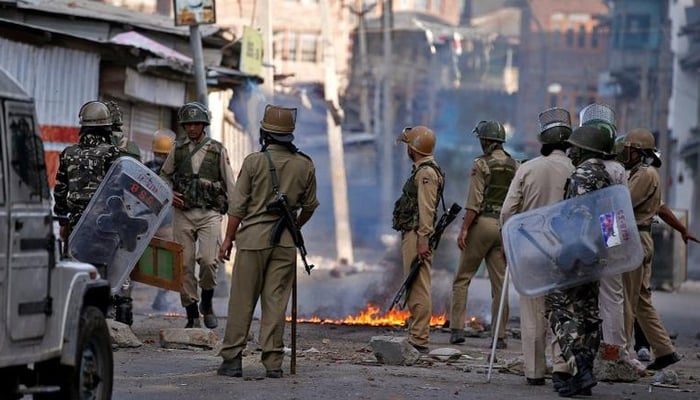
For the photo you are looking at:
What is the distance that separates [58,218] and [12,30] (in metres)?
9.27

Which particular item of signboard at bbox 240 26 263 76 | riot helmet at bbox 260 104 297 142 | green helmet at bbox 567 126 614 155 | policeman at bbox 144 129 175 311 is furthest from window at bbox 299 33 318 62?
green helmet at bbox 567 126 614 155

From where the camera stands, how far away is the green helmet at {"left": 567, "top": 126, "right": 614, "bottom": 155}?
962cm

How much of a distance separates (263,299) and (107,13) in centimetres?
1321

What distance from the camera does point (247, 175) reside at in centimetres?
1002

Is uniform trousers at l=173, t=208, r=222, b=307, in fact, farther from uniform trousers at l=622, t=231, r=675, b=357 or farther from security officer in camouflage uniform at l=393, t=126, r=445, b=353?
uniform trousers at l=622, t=231, r=675, b=357

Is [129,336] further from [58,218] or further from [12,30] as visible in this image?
[12,30]

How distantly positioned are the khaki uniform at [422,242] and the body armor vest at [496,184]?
76 cm

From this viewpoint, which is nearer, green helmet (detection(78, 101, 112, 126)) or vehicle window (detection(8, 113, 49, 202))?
vehicle window (detection(8, 113, 49, 202))

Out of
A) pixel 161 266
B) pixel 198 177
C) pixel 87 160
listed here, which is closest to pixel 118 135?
pixel 198 177

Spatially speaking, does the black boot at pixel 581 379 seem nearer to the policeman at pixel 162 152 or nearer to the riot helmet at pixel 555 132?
the riot helmet at pixel 555 132

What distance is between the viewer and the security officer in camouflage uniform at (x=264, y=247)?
9969 mm

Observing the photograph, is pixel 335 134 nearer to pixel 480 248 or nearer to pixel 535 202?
pixel 480 248

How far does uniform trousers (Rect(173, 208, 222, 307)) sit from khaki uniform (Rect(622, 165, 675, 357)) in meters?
3.80

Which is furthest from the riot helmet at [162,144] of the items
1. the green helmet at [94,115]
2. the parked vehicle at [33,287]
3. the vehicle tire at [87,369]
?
the parked vehicle at [33,287]
